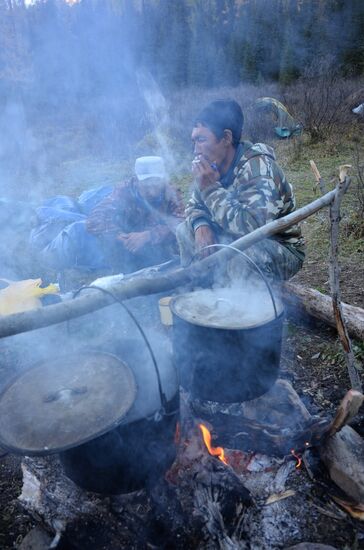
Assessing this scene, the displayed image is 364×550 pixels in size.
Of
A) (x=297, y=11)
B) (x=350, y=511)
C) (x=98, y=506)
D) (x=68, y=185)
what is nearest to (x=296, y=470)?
(x=350, y=511)

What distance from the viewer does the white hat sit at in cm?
530

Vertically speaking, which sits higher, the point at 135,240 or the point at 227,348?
the point at 227,348

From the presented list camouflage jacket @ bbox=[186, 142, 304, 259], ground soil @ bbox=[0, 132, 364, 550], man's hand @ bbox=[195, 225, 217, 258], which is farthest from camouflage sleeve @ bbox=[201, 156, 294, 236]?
ground soil @ bbox=[0, 132, 364, 550]

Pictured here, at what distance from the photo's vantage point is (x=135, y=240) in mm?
5547

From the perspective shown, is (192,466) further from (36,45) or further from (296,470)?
(36,45)

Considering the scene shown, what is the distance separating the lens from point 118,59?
40.9 ft

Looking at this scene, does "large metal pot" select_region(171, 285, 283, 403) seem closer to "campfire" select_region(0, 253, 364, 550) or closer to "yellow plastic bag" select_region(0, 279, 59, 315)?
"campfire" select_region(0, 253, 364, 550)

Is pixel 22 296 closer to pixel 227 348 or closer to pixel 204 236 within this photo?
pixel 204 236

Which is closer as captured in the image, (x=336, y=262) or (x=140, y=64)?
(x=336, y=262)

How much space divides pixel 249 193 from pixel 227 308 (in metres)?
1.30

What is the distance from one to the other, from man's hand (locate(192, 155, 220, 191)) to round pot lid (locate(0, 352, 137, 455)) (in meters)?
1.98

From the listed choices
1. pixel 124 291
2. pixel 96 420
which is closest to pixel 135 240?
pixel 124 291

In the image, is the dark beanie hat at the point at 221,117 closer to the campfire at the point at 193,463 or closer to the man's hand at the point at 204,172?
the man's hand at the point at 204,172

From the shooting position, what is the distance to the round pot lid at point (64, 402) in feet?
5.61
